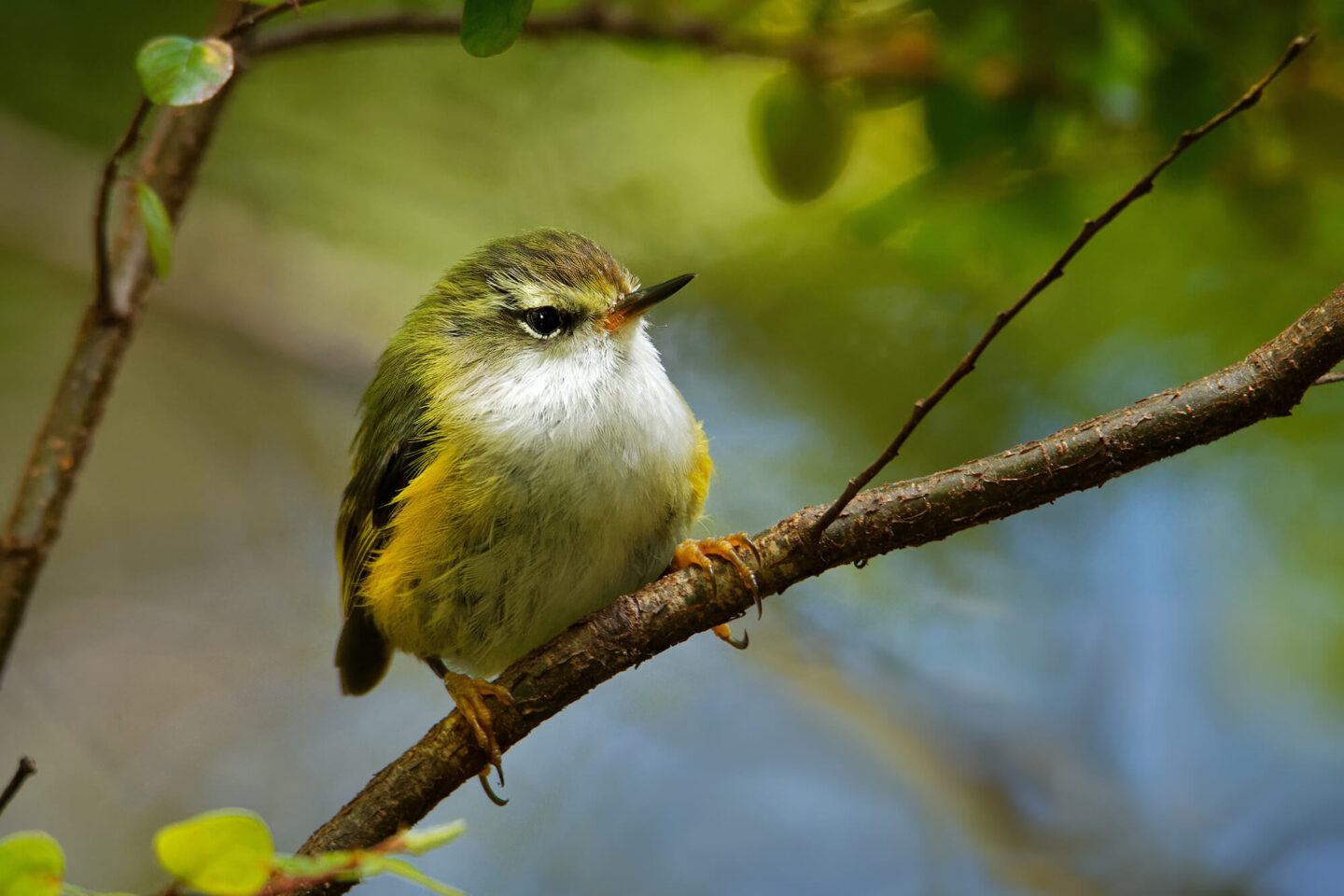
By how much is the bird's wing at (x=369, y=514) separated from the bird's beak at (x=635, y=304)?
489 mm

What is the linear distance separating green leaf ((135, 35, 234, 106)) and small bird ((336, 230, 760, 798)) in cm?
88

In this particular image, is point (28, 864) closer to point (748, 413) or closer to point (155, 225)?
point (155, 225)

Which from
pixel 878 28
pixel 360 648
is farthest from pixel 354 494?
pixel 878 28

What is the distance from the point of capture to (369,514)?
2652 millimetres

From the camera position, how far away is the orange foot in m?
1.93

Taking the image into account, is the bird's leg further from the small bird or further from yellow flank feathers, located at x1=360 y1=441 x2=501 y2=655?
yellow flank feathers, located at x1=360 y1=441 x2=501 y2=655

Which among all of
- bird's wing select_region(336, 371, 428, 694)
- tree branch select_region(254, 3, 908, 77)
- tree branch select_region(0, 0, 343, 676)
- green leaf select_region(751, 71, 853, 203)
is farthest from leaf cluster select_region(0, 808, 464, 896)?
tree branch select_region(254, 3, 908, 77)

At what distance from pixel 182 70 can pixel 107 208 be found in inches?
22.0

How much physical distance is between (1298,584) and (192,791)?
4.65m

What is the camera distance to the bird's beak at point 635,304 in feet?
7.95

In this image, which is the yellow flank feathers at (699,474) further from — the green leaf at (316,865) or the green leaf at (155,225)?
the green leaf at (316,865)

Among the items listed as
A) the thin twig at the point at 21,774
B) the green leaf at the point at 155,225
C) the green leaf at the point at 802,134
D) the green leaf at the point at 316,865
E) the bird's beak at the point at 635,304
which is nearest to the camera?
the green leaf at the point at 316,865

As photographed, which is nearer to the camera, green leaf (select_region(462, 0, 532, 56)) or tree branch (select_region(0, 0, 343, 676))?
green leaf (select_region(462, 0, 532, 56))

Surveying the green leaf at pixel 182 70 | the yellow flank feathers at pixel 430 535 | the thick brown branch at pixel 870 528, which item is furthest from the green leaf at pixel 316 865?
the yellow flank feathers at pixel 430 535
